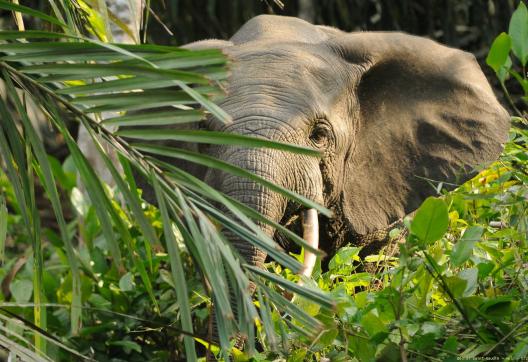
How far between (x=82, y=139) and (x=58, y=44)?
435 cm

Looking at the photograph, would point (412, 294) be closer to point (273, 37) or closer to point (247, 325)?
point (247, 325)

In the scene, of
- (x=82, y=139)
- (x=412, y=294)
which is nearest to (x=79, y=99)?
(x=412, y=294)

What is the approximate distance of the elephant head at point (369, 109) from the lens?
188 inches

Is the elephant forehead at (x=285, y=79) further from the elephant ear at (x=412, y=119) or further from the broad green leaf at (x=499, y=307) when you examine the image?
the broad green leaf at (x=499, y=307)

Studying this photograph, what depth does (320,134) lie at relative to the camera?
4.78 m

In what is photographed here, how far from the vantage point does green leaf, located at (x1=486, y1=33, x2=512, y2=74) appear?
10.4ft

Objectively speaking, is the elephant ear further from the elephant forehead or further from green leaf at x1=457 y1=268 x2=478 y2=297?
green leaf at x1=457 y1=268 x2=478 y2=297

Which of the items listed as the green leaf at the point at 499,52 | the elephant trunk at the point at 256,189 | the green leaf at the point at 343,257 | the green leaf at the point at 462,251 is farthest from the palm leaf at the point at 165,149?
the elephant trunk at the point at 256,189

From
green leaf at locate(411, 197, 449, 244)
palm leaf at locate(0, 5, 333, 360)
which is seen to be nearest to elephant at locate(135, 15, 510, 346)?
green leaf at locate(411, 197, 449, 244)

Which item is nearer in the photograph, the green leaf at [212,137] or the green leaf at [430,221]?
the green leaf at [212,137]

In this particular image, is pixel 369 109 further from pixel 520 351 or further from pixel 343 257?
pixel 520 351

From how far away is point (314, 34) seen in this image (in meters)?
5.36

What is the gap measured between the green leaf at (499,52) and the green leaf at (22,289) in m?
2.32

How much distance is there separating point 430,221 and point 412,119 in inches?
104
